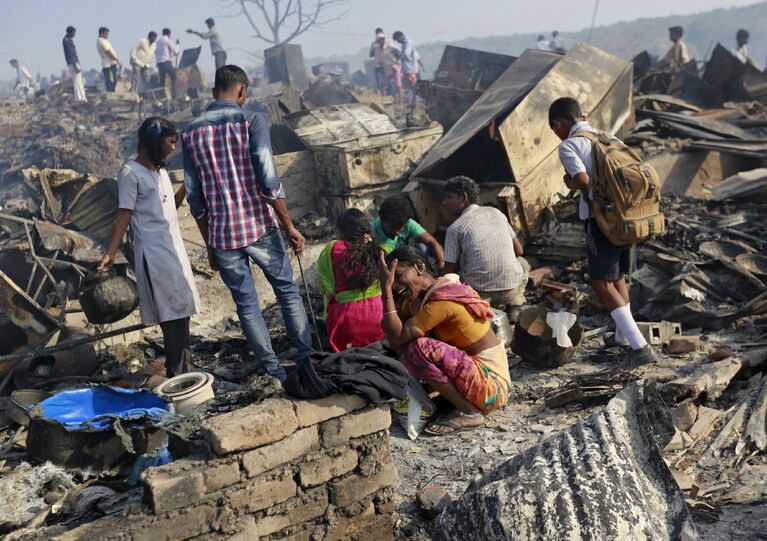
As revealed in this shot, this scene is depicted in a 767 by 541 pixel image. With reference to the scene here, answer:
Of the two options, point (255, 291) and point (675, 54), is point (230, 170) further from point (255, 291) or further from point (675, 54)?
point (675, 54)

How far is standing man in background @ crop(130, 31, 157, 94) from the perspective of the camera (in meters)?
18.5

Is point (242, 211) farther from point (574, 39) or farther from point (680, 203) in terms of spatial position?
point (574, 39)

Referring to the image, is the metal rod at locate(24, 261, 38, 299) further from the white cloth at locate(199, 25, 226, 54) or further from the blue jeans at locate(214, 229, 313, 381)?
the white cloth at locate(199, 25, 226, 54)

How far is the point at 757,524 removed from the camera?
115 inches

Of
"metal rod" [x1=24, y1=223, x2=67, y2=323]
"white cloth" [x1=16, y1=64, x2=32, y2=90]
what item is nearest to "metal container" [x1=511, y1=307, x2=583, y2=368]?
"metal rod" [x1=24, y1=223, x2=67, y2=323]

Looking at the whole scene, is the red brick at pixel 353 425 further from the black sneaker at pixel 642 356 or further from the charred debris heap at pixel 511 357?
the black sneaker at pixel 642 356

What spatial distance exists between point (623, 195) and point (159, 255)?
125 inches

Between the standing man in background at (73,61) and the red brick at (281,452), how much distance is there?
1666cm

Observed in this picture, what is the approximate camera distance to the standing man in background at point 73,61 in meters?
16.8

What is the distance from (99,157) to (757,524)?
45.9 feet

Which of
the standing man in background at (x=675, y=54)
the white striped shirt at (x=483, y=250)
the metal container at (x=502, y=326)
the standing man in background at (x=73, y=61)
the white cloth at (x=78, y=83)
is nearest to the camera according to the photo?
the metal container at (x=502, y=326)

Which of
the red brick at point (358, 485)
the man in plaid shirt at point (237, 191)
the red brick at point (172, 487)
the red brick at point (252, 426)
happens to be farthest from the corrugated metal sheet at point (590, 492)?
the man in plaid shirt at point (237, 191)

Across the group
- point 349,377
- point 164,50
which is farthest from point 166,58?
point 349,377

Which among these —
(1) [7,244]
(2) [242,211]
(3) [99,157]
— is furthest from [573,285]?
(3) [99,157]
